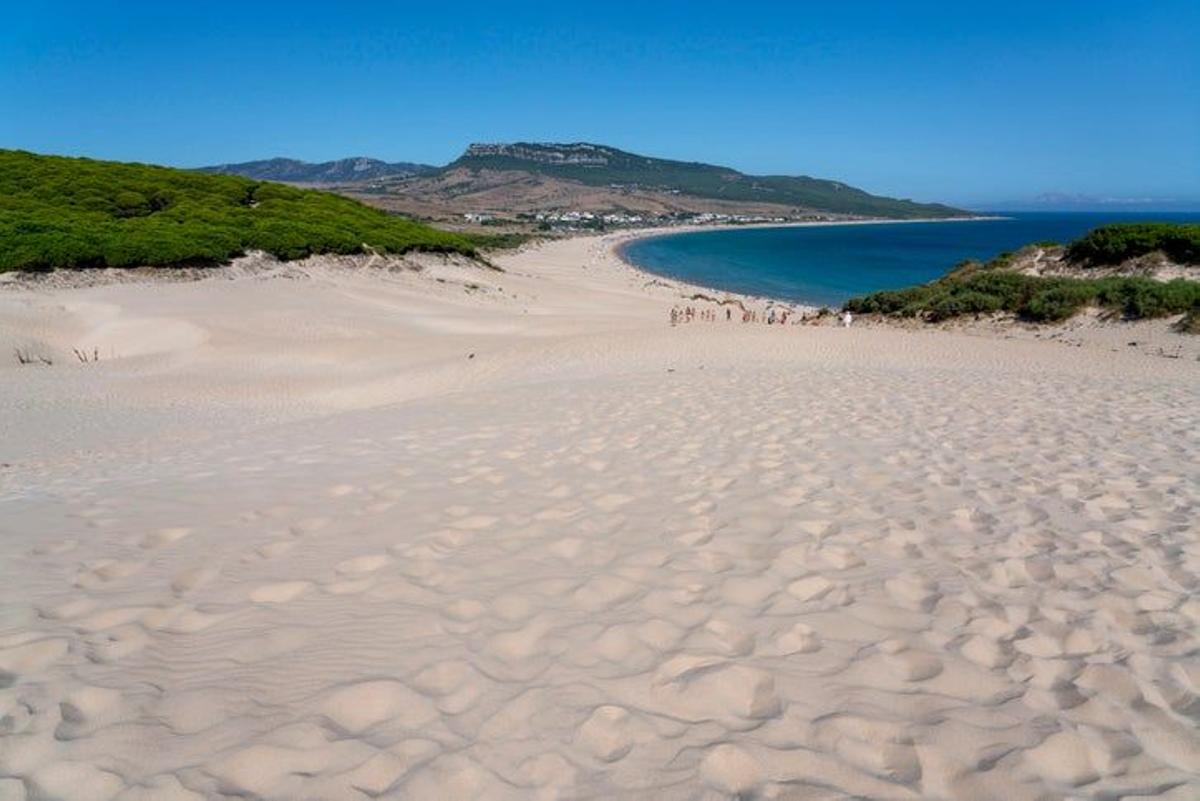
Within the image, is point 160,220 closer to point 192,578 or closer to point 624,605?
point 192,578

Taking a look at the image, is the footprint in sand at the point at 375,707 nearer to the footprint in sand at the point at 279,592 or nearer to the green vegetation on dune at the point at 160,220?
the footprint in sand at the point at 279,592

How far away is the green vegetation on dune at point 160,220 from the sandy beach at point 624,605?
20.8 metres

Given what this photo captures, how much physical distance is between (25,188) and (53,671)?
43.5 meters

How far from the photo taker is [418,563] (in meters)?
4.50

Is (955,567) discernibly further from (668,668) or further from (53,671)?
(53,671)

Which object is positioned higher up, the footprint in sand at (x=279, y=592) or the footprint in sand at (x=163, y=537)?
the footprint in sand at (x=163, y=537)

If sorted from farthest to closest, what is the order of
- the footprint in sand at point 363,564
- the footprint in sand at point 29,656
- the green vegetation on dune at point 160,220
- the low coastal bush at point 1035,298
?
1. the green vegetation on dune at point 160,220
2. the low coastal bush at point 1035,298
3. the footprint in sand at point 363,564
4. the footprint in sand at point 29,656

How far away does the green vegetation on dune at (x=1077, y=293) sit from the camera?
17.0 m

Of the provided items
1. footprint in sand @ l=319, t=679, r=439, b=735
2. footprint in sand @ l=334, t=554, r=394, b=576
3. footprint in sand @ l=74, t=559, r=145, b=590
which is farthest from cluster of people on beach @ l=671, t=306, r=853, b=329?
footprint in sand @ l=319, t=679, r=439, b=735

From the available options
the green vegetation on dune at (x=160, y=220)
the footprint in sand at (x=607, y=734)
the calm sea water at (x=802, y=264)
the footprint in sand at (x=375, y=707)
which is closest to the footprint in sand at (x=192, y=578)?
the footprint in sand at (x=375, y=707)

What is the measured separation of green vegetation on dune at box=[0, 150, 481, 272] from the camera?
2622cm

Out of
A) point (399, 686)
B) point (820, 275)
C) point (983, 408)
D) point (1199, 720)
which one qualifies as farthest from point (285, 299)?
point (820, 275)

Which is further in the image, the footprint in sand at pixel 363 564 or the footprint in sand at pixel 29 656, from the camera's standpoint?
the footprint in sand at pixel 363 564

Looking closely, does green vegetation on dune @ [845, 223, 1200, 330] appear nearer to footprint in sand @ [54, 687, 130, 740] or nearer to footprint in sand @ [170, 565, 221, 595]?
footprint in sand @ [170, 565, 221, 595]
